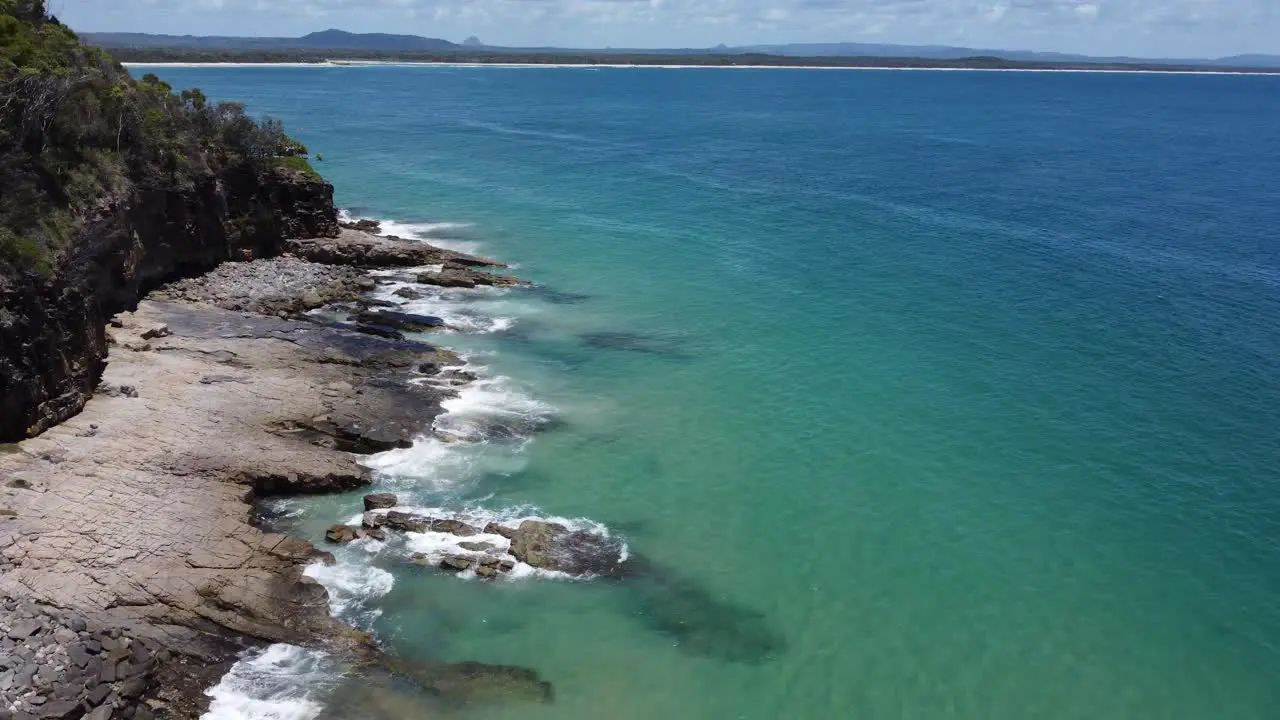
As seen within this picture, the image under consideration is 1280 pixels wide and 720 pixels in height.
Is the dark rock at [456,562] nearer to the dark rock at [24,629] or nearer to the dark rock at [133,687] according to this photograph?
the dark rock at [133,687]

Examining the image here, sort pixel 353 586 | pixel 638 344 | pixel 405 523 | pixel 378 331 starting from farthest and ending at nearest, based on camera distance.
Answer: pixel 638 344, pixel 378 331, pixel 405 523, pixel 353 586

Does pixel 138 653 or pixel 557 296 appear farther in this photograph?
pixel 557 296

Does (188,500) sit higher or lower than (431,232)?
lower

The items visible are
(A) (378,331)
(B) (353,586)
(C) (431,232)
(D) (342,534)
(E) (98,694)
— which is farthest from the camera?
(C) (431,232)

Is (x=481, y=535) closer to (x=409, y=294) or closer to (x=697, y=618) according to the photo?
(x=697, y=618)

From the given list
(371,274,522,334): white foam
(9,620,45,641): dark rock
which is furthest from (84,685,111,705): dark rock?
(371,274,522,334): white foam

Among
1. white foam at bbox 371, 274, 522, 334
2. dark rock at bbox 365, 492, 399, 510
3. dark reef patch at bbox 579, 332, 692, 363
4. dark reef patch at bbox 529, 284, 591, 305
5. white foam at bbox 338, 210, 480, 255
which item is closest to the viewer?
dark rock at bbox 365, 492, 399, 510

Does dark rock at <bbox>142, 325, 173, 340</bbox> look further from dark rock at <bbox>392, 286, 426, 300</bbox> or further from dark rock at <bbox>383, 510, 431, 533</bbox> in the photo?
dark rock at <bbox>383, 510, 431, 533</bbox>

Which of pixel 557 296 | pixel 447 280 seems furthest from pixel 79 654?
pixel 557 296
